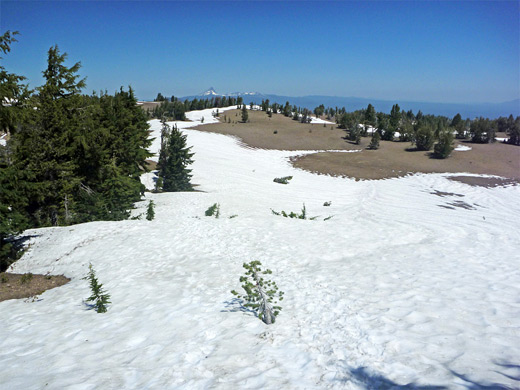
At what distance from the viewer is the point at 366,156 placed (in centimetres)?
5884

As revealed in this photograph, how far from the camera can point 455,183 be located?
4066 centimetres

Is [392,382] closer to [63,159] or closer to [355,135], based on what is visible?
[63,159]

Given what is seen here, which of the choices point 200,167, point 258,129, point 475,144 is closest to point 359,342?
point 200,167

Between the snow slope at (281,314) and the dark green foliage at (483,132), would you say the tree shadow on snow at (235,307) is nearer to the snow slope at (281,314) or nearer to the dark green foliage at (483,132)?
the snow slope at (281,314)

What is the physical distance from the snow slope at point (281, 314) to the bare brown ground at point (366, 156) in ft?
108

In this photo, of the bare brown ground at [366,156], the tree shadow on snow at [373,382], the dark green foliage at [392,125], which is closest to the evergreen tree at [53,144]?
the tree shadow on snow at [373,382]

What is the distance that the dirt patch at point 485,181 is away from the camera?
4038 centimetres

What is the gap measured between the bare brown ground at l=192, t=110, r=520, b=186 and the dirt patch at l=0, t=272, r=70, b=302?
39.8 meters

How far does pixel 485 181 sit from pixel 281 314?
47659 millimetres

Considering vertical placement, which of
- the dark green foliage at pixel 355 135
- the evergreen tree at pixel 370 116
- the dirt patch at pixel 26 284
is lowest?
the dirt patch at pixel 26 284

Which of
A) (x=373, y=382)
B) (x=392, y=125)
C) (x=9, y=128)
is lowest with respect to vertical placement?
(x=373, y=382)

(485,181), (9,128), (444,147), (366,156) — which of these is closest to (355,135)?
(366,156)

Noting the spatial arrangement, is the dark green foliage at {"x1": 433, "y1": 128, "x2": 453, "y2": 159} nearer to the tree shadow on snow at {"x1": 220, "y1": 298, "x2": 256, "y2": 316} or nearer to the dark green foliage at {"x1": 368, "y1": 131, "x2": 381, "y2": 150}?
the dark green foliage at {"x1": 368, "y1": 131, "x2": 381, "y2": 150}

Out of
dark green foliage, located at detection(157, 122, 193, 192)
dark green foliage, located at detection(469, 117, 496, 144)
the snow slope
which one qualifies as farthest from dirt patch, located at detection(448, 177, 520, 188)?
dark green foliage, located at detection(469, 117, 496, 144)
